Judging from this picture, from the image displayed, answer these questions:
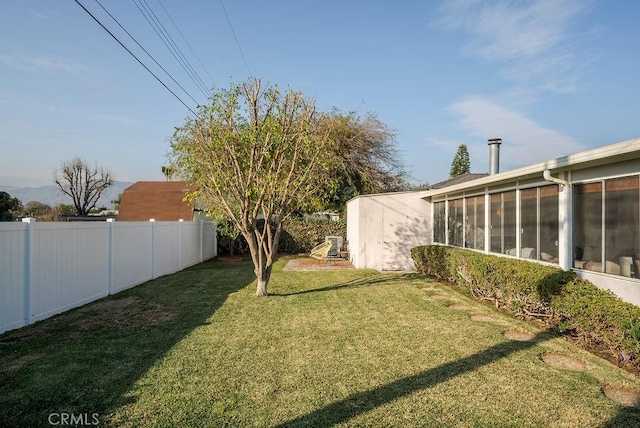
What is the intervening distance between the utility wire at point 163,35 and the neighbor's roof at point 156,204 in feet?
34.2

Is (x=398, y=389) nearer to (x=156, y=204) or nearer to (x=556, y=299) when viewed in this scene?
(x=556, y=299)

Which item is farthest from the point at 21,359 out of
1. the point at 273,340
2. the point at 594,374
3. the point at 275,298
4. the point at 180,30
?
the point at 180,30

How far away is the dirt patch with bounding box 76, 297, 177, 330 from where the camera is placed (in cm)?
605

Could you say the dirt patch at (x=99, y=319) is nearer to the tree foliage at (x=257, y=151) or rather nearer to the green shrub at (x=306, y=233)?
the tree foliage at (x=257, y=151)

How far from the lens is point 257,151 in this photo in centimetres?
847

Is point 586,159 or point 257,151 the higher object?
point 257,151

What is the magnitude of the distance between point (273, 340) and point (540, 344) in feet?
11.8

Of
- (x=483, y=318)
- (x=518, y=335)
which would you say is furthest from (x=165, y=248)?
(x=518, y=335)

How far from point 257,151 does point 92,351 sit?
501 cm

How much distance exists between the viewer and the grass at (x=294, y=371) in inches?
126

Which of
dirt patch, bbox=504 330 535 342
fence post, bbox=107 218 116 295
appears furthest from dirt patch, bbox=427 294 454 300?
fence post, bbox=107 218 116 295

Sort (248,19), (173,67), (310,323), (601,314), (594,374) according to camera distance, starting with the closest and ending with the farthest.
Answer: (594,374) → (601,314) → (310,323) → (173,67) → (248,19)

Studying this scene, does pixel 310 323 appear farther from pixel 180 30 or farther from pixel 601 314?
pixel 180 30

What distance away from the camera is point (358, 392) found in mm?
3648
